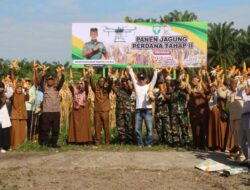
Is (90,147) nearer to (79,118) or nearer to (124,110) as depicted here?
(79,118)

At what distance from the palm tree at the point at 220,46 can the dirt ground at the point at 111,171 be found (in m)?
29.5

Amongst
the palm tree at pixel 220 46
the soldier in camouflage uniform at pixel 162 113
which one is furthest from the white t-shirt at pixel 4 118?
the palm tree at pixel 220 46

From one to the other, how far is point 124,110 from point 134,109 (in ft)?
0.84

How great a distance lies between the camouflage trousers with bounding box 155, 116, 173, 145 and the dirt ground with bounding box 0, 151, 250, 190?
98 cm

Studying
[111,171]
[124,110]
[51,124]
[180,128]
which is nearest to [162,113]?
[180,128]

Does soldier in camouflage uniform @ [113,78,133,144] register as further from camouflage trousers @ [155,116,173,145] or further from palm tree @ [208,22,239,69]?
palm tree @ [208,22,239,69]

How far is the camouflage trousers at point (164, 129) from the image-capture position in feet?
34.9

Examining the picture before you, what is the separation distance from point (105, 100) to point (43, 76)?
1.56 meters

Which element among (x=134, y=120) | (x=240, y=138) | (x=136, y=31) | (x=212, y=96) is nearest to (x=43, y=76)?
(x=134, y=120)

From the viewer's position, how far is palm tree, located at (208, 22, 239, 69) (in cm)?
3819

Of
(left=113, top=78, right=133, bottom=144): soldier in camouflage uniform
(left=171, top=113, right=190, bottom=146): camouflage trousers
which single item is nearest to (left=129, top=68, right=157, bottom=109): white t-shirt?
(left=113, top=78, right=133, bottom=144): soldier in camouflage uniform

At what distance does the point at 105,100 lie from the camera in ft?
36.1

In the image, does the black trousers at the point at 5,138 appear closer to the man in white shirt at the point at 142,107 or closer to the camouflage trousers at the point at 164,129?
the man in white shirt at the point at 142,107

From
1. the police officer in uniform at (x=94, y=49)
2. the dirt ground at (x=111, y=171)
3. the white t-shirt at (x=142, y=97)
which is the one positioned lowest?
the dirt ground at (x=111, y=171)
